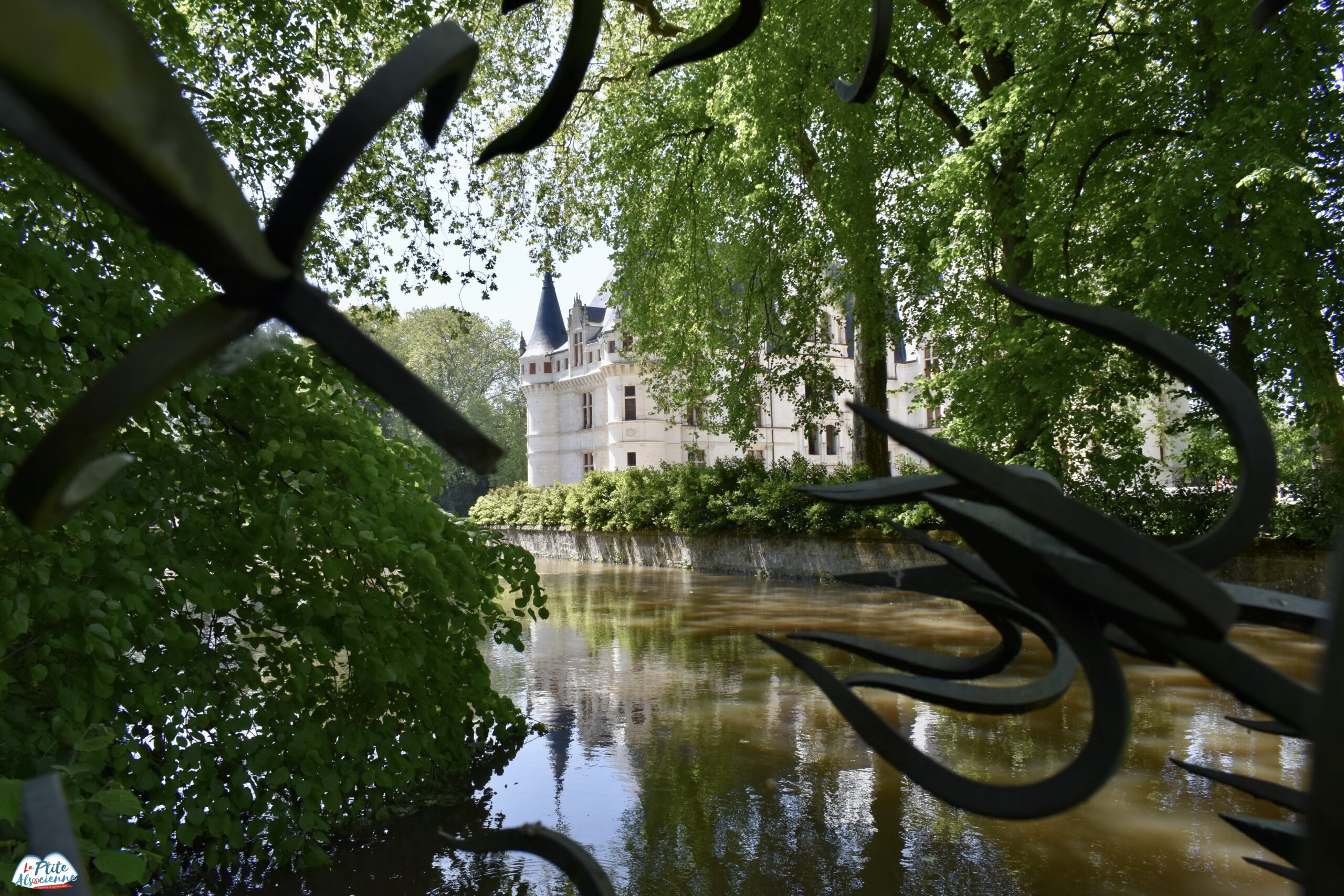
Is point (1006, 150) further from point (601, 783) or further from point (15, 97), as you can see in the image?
point (15, 97)

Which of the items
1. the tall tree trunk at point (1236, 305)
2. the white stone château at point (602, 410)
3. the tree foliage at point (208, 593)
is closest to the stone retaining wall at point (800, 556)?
the tall tree trunk at point (1236, 305)

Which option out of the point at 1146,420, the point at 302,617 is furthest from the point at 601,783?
the point at 1146,420

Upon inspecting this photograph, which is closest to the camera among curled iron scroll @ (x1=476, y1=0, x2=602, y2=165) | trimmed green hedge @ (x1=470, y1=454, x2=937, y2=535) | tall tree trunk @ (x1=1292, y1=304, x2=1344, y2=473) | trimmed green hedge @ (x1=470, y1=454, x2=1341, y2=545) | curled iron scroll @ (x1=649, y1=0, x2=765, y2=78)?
curled iron scroll @ (x1=476, y1=0, x2=602, y2=165)

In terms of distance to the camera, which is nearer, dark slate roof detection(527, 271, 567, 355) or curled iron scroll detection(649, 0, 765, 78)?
curled iron scroll detection(649, 0, 765, 78)

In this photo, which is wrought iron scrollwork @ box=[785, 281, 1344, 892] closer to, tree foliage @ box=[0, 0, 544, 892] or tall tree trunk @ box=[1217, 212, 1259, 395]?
tree foliage @ box=[0, 0, 544, 892]

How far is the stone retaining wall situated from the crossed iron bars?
9.53 meters

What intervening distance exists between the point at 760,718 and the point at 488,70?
11628 millimetres

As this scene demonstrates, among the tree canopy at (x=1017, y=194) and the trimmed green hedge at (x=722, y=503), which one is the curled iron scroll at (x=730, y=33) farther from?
the trimmed green hedge at (x=722, y=503)

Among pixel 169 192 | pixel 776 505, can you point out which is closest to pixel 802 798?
pixel 169 192

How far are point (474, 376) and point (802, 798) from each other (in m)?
54.5

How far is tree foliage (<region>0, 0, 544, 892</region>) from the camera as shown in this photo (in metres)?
3.27

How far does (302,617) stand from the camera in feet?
14.4

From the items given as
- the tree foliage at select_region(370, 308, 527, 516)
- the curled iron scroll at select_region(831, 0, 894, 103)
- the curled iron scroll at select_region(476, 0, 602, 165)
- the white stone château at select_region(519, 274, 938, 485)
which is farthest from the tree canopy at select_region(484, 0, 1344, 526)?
the tree foliage at select_region(370, 308, 527, 516)

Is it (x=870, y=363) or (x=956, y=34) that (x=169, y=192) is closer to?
(x=956, y=34)
